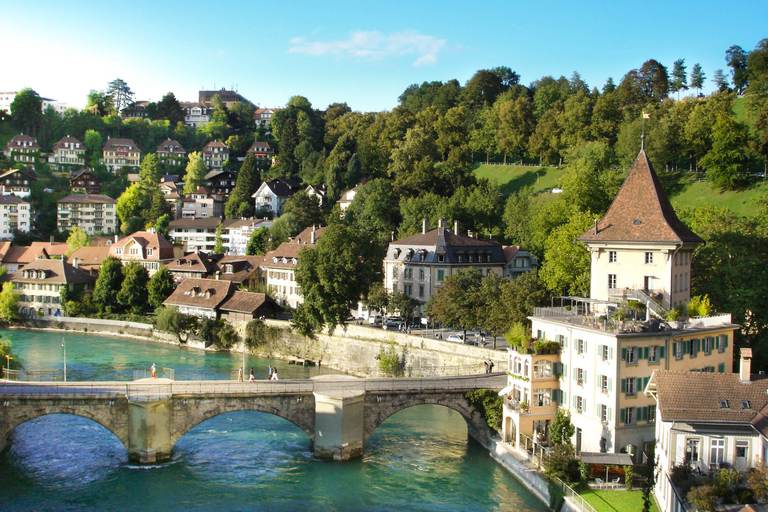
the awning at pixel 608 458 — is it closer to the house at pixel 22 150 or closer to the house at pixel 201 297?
the house at pixel 201 297

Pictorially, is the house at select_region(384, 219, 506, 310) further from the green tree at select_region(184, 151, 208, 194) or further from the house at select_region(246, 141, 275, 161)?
the house at select_region(246, 141, 275, 161)

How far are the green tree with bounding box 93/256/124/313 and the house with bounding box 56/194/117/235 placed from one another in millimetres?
35421

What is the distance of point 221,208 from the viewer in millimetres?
113875

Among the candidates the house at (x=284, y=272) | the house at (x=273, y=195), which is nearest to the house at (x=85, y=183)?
the house at (x=273, y=195)

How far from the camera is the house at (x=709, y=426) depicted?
2364 centimetres

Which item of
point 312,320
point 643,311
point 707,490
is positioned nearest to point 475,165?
point 312,320

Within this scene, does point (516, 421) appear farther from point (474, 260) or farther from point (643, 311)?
point (474, 260)

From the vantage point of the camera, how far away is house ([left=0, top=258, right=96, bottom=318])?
76625 mm

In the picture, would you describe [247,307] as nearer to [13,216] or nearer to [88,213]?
[88,213]

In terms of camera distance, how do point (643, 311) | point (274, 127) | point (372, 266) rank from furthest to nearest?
point (274, 127) → point (372, 266) → point (643, 311)

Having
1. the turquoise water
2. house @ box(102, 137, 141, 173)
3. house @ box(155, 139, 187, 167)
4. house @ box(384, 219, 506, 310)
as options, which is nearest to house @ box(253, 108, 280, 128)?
Answer: house @ box(155, 139, 187, 167)

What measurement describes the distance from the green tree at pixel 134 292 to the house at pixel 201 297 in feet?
19.0

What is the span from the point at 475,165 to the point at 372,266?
41208mm

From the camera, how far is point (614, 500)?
26.8 m
